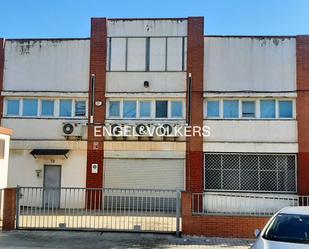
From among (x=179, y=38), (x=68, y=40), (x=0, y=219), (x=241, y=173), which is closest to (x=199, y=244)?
(x=0, y=219)

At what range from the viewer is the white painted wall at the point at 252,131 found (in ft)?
68.2

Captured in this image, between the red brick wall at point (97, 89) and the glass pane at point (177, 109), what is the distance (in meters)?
3.27

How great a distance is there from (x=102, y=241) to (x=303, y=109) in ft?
40.8

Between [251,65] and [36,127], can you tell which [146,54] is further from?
[36,127]

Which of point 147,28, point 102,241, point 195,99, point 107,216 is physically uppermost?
point 147,28

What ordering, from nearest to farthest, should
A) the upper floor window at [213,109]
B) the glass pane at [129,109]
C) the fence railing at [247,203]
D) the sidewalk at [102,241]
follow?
the sidewalk at [102,241], the fence railing at [247,203], the upper floor window at [213,109], the glass pane at [129,109]

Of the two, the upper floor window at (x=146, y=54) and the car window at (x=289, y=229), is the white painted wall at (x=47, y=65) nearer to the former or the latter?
the upper floor window at (x=146, y=54)

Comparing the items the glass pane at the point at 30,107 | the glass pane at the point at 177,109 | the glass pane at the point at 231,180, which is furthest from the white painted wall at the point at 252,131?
the glass pane at the point at 30,107

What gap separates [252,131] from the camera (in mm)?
20938

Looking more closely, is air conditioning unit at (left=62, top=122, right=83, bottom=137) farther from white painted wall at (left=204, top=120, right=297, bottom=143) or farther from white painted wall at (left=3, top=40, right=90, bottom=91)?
white painted wall at (left=204, top=120, right=297, bottom=143)

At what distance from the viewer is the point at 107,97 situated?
2169 cm

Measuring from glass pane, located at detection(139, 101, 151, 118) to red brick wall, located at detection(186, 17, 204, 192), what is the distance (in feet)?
6.73

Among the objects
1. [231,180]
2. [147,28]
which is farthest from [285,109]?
[147,28]

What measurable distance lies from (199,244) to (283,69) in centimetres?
1157
